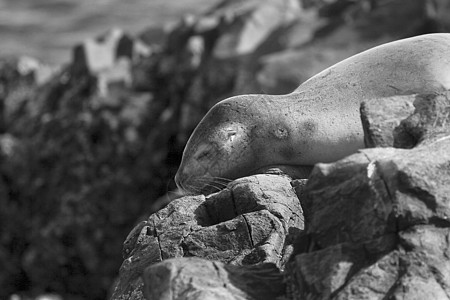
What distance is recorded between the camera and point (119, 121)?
64.0 ft

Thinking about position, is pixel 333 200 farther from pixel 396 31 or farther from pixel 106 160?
pixel 106 160

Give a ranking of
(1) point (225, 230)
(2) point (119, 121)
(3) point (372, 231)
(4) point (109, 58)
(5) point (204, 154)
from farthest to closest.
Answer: (4) point (109, 58) < (2) point (119, 121) < (5) point (204, 154) < (1) point (225, 230) < (3) point (372, 231)

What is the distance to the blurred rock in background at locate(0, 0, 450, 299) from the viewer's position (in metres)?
18.1

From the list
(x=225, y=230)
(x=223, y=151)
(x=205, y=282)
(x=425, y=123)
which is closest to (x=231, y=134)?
(x=223, y=151)

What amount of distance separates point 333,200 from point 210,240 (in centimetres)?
118

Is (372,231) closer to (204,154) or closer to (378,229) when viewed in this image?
(378,229)

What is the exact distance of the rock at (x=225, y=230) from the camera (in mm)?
5312

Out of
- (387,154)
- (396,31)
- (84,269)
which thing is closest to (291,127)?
(387,154)

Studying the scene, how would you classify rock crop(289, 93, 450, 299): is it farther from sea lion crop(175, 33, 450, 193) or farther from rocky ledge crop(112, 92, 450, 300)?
sea lion crop(175, 33, 450, 193)

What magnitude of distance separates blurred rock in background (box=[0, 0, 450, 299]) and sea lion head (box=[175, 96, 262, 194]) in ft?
33.0

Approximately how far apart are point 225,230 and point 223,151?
4.20 ft

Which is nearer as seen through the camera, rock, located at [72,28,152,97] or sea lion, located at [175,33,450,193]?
sea lion, located at [175,33,450,193]

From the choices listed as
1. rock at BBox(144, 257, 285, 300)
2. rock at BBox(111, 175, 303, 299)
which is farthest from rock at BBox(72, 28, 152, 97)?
rock at BBox(144, 257, 285, 300)

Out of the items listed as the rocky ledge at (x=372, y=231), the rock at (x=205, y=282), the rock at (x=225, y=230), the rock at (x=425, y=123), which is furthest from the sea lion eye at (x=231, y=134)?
the rock at (x=205, y=282)
